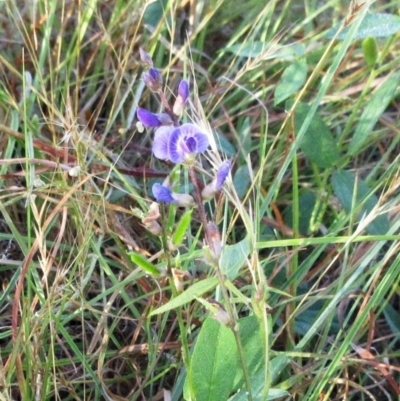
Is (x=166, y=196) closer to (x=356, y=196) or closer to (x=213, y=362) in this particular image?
(x=213, y=362)

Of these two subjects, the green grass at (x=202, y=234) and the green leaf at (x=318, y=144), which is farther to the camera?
the green leaf at (x=318, y=144)

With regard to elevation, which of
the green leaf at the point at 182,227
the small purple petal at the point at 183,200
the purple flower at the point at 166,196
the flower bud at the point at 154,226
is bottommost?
the flower bud at the point at 154,226

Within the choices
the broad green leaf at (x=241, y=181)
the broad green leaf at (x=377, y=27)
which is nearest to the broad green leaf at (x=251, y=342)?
the broad green leaf at (x=241, y=181)

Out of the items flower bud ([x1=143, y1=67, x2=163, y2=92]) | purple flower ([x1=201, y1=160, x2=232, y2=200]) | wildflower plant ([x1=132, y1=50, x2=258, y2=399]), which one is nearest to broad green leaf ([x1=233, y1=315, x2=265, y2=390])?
wildflower plant ([x1=132, y1=50, x2=258, y2=399])

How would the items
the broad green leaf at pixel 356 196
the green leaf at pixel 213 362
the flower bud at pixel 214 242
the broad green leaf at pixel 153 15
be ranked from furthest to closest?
the broad green leaf at pixel 153 15 < the broad green leaf at pixel 356 196 < the green leaf at pixel 213 362 < the flower bud at pixel 214 242

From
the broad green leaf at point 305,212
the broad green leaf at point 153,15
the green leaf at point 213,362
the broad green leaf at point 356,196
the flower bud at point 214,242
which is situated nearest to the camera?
the flower bud at point 214,242

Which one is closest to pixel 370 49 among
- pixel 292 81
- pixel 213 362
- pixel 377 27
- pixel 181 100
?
pixel 377 27

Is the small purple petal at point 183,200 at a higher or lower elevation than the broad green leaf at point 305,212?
higher

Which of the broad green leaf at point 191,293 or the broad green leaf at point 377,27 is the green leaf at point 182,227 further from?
the broad green leaf at point 377,27
